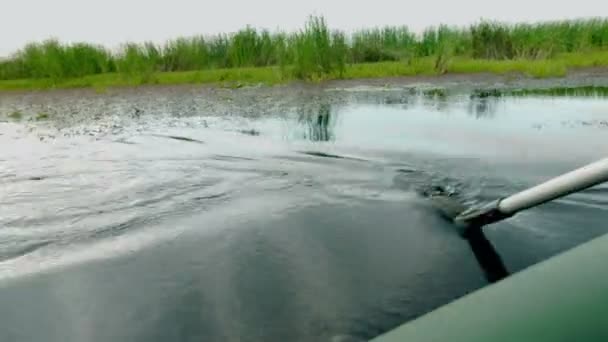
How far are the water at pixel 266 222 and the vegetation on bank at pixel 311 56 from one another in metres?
5.59

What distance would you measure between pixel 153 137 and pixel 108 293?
384 cm

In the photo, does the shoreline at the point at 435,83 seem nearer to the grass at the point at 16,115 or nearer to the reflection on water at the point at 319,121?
the grass at the point at 16,115

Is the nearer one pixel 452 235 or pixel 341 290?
A: pixel 341 290

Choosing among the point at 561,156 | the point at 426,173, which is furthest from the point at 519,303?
the point at 561,156

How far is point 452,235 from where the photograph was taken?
8.84ft

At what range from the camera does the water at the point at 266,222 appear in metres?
2.10

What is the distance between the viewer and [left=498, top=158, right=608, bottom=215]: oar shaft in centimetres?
173

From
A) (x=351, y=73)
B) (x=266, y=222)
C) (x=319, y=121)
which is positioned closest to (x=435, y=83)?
(x=351, y=73)

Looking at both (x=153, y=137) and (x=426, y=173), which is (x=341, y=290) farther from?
(x=153, y=137)

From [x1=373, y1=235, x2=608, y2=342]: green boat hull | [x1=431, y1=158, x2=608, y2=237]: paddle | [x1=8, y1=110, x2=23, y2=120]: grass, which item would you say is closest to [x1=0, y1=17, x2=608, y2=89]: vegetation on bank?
[x1=8, y1=110, x2=23, y2=120]: grass

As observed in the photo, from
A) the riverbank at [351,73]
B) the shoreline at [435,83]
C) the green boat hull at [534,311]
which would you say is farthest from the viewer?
the riverbank at [351,73]

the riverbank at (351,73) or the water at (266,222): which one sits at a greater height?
the riverbank at (351,73)

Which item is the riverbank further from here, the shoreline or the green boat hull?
the green boat hull

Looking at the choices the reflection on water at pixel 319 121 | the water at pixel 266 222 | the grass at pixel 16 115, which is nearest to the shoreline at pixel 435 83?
the grass at pixel 16 115
